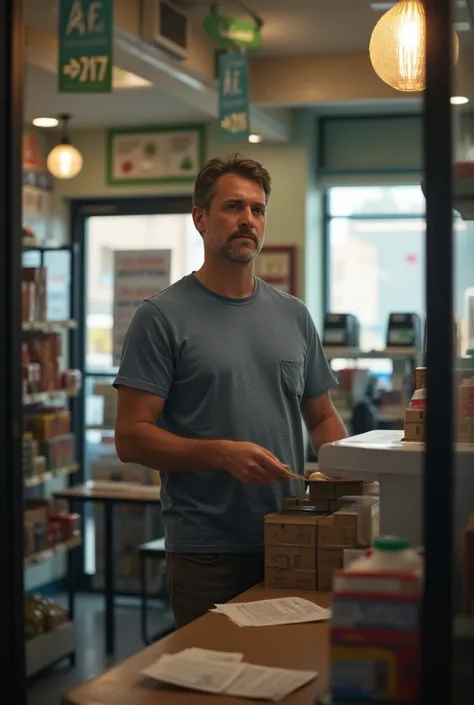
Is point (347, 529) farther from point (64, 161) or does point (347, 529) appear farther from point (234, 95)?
→ point (64, 161)

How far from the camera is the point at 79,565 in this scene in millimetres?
8234

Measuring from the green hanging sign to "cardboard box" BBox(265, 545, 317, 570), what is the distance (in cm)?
340

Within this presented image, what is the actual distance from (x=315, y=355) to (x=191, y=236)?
5036mm

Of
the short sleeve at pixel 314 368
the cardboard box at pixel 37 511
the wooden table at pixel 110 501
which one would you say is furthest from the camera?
the wooden table at pixel 110 501

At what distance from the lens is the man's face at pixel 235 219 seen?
3057 mm

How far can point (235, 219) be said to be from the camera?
3.07m

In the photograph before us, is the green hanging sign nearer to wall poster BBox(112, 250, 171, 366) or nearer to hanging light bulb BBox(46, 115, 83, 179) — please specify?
hanging light bulb BBox(46, 115, 83, 179)

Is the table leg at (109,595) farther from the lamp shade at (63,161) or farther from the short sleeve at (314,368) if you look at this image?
the short sleeve at (314,368)

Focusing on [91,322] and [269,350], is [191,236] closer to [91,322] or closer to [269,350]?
[91,322]

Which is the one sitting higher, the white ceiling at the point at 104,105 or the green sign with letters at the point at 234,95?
the white ceiling at the point at 104,105

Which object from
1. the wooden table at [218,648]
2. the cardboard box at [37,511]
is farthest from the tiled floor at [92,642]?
the wooden table at [218,648]

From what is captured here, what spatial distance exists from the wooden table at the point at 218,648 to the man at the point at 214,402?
258 mm

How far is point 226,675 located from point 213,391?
1002 millimetres

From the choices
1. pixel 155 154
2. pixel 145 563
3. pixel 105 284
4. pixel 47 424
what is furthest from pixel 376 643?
pixel 105 284
